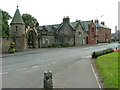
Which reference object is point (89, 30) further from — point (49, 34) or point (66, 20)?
point (49, 34)

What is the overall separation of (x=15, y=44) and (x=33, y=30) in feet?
35.3

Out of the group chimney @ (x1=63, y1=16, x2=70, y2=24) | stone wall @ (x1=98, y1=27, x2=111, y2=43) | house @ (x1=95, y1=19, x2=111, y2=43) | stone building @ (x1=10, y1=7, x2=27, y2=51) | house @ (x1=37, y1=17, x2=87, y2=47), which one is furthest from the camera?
stone wall @ (x1=98, y1=27, x2=111, y2=43)

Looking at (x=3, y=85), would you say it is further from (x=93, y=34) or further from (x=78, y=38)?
(x=93, y=34)

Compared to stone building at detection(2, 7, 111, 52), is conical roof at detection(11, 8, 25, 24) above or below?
above

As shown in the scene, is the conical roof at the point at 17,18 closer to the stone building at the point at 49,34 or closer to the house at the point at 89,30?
the stone building at the point at 49,34

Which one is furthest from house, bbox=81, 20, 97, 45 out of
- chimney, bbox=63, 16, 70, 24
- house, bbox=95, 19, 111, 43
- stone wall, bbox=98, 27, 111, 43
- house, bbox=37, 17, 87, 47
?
stone wall, bbox=98, 27, 111, 43

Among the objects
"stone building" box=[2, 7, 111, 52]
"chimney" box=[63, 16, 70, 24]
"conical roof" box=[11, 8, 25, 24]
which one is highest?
"chimney" box=[63, 16, 70, 24]

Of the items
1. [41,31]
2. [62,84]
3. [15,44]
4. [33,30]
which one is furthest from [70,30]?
[62,84]

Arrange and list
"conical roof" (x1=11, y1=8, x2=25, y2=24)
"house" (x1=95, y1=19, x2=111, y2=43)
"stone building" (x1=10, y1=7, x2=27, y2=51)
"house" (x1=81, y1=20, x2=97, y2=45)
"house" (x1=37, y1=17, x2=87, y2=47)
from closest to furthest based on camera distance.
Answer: "stone building" (x1=10, y1=7, x2=27, y2=51) → "conical roof" (x1=11, y1=8, x2=25, y2=24) → "house" (x1=37, y1=17, x2=87, y2=47) → "house" (x1=81, y1=20, x2=97, y2=45) → "house" (x1=95, y1=19, x2=111, y2=43)

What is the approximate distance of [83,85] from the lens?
30.9 feet

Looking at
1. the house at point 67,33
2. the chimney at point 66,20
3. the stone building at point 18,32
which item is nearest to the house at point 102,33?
the house at point 67,33

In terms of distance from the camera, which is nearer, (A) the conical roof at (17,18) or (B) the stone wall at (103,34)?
(A) the conical roof at (17,18)

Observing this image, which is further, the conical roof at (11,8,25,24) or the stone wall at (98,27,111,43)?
the stone wall at (98,27,111,43)

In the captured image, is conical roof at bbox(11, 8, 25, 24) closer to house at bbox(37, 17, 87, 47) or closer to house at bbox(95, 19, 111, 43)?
house at bbox(37, 17, 87, 47)
